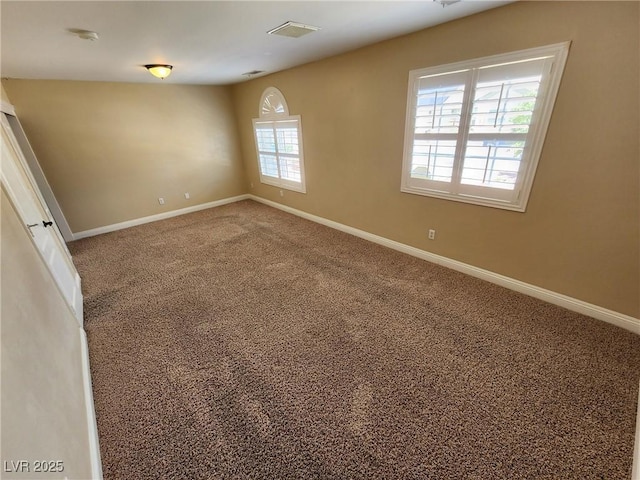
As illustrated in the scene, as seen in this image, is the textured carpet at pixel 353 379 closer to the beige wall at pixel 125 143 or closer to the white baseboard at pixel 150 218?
the white baseboard at pixel 150 218

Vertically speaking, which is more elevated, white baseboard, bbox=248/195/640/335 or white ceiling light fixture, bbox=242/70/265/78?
white ceiling light fixture, bbox=242/70/265/78

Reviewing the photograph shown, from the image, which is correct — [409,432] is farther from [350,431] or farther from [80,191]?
[80,191]

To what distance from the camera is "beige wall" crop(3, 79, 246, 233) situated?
12.7ft

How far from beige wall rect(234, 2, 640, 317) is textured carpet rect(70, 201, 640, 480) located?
407 mm

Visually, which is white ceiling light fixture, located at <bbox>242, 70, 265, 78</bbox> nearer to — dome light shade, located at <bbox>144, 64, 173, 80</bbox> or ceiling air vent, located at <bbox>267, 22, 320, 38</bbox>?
dome light shade, located at <bbox>144, 64, 173, 80</bbox>

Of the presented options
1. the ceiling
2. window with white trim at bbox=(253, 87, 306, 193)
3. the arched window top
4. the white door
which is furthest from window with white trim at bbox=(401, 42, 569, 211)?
the white door

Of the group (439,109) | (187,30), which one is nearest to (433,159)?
(439,109)

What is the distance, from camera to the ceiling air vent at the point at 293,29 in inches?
86.7

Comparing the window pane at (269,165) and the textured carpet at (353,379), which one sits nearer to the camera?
the textured carpet at (353,379)

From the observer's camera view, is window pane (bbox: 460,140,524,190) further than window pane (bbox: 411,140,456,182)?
No

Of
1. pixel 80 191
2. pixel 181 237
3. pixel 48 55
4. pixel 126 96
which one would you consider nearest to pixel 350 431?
pixel 181 237

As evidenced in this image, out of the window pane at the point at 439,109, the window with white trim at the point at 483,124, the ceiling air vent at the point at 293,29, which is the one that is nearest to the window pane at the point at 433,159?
the window with white trim at the point at 483,124

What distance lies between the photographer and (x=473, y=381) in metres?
1.75

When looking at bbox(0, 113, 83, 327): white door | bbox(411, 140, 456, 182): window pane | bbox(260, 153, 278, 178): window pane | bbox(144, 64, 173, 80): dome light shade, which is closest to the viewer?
bbox(0, 113, 83, 327): white door
